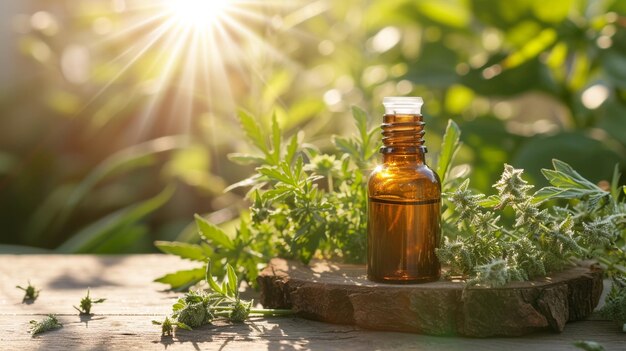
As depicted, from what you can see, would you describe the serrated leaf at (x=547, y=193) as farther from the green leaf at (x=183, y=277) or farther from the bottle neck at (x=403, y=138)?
the green leaf at (x=183, y=277)

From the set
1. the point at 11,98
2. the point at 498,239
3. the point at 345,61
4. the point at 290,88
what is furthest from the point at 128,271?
the point at 11,98

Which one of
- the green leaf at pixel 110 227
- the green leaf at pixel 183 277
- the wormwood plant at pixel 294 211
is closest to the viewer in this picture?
the wormwood plant at pixel 294 211

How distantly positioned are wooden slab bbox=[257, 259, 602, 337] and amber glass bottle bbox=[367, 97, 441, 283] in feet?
0.08

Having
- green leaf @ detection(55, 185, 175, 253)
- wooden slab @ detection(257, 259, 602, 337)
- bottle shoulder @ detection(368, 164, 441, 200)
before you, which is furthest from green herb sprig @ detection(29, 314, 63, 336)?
green leaf @ detection(55, 185, 175, 253)

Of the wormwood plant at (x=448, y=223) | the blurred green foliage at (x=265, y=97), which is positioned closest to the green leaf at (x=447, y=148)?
the wormwood plant at (x=448, y=223)

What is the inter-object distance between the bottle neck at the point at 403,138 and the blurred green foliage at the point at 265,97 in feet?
1.61

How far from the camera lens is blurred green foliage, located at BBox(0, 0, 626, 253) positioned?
4.66 ft

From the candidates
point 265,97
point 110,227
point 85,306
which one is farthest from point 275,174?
point 110,227

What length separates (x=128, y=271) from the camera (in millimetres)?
1175

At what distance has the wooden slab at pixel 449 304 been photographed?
74 centimetres

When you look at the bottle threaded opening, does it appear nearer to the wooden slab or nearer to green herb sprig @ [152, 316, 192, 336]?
the wooden slab

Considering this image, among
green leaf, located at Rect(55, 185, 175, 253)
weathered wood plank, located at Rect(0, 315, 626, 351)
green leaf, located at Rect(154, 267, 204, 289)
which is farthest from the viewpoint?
green leaf, located at Rect(55, 185, 175, 253)

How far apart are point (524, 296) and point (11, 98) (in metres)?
1.79

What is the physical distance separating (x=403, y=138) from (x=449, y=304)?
0.18m
